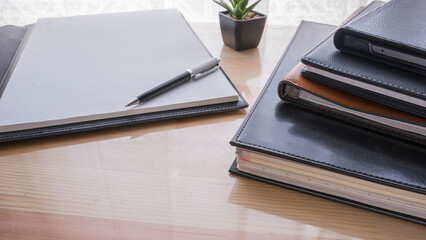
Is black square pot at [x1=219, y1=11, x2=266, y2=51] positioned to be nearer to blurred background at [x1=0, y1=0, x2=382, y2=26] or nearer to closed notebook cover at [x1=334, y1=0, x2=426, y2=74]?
closed notebook cover at [x1=334, y1=0, x2=426, y2=74]

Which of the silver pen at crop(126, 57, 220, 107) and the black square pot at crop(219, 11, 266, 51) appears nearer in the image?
the silver pen at crop(126, 57, 220, 107)

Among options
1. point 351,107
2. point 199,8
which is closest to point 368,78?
point 351,107

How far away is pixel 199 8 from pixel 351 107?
1184mm

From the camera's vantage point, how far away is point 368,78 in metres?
0.45

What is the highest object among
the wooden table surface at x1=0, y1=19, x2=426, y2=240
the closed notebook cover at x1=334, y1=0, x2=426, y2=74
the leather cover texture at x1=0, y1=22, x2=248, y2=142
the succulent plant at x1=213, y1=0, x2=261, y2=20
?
the closed notebook cover at x1=334, y1=0, x2=426, y2=74

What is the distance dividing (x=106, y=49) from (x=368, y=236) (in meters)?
0.58

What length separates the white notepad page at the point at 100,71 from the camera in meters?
0.53

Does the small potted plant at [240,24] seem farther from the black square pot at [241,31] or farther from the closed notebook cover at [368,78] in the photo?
the closed notebook cover at [368,78]

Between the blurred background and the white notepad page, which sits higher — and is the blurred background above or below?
below

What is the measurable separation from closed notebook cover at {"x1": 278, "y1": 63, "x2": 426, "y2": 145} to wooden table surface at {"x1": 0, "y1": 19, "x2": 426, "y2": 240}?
4.3 inches

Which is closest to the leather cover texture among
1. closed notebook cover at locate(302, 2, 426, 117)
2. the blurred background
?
closed notebook cover at locate(302, 2, 426, 117)

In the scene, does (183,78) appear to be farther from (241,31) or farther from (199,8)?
(199,8)

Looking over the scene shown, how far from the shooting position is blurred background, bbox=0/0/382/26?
58.9 inches

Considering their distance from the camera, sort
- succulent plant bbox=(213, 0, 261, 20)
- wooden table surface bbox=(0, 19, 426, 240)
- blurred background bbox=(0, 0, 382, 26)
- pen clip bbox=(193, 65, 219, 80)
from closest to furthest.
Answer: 1. wooden table surface bbox=(0, 19, 426, 240)
2. pen clip bbox=(193, 65, 219, 80)
3. succulent plant bbox=(213, 0, 261, 20)
4. blurred background bbox=(0, 0, 382, 26)
